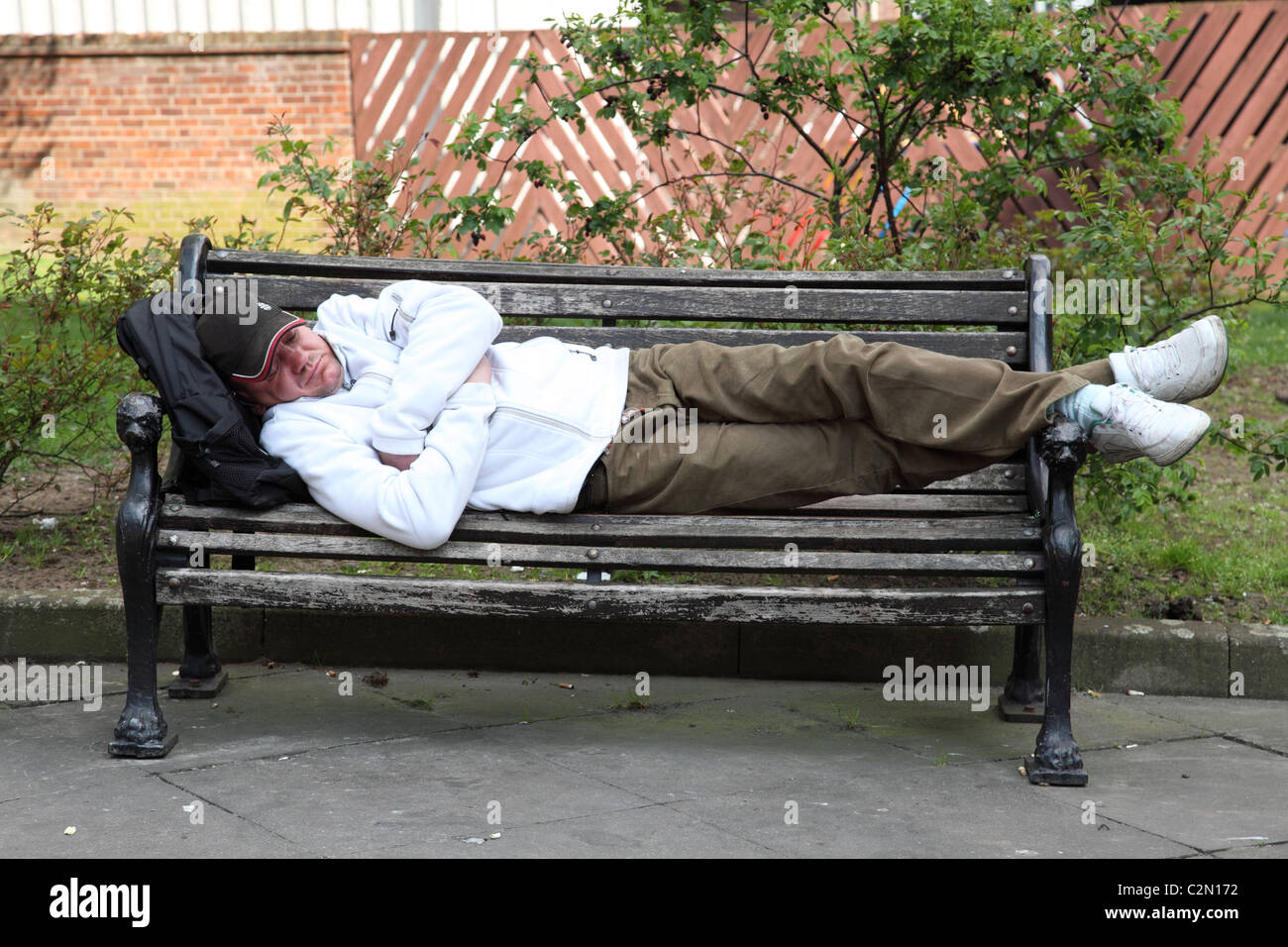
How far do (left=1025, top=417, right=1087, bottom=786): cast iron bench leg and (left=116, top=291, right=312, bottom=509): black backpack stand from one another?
6.23 feet

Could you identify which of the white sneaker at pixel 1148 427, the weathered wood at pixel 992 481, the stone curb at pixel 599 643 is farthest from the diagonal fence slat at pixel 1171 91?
the white sneaker at pixel 1148 427

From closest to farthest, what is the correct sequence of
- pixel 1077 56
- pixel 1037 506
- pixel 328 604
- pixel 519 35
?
pixel 328 604 < pixel 1037 506 < pixel 1077 56 < pixel 519 35

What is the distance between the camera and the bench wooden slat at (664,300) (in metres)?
4.08

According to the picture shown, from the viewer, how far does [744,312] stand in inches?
163

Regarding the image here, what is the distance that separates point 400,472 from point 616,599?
64 cm

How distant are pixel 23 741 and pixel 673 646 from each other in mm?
1847

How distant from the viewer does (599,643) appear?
4262 mm

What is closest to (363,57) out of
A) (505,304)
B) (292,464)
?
(505,304)

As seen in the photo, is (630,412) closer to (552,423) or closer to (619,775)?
(552,423)

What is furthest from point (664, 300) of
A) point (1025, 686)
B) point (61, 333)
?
point (61, 333)

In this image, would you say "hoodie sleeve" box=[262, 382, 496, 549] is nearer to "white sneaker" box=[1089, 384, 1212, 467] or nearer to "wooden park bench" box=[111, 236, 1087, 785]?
"wooden park bench" box=[111, 236, 1087, 785]

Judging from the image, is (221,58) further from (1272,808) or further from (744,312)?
(1272,808)

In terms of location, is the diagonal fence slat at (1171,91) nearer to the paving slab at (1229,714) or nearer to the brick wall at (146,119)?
the brick wall at (146,119)

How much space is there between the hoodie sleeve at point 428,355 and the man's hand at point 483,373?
0.04 meters
